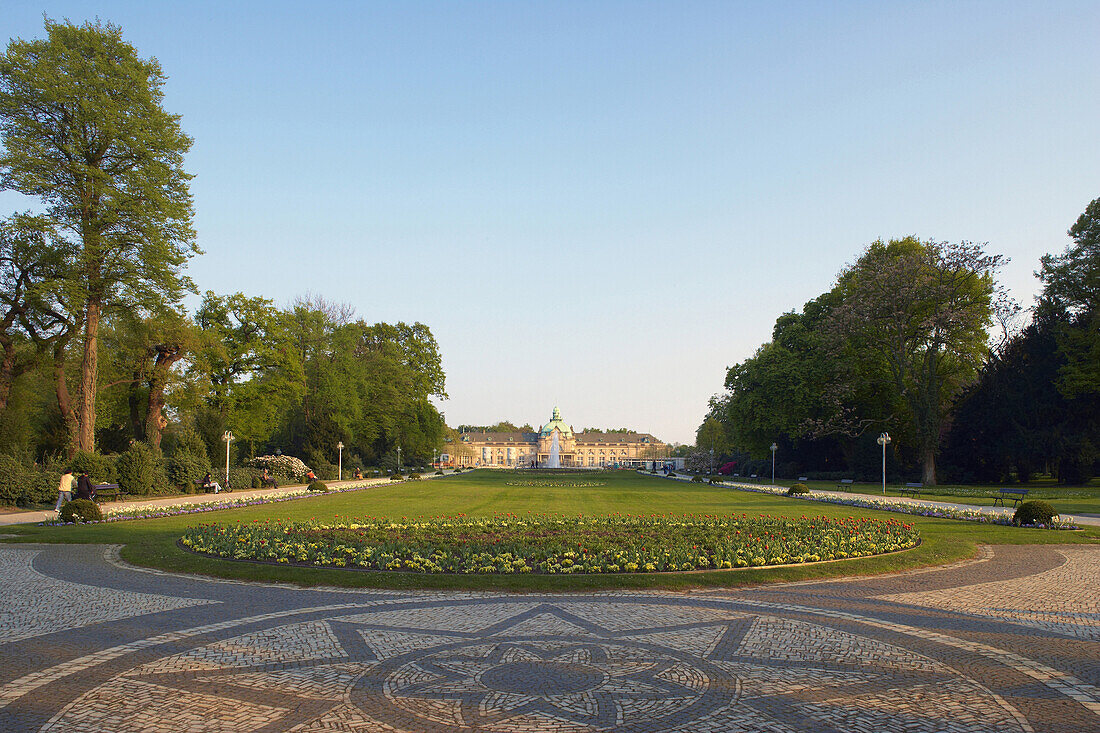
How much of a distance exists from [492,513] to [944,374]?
37781mm

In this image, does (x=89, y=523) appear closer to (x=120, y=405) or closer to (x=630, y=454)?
(x=120, y=405)

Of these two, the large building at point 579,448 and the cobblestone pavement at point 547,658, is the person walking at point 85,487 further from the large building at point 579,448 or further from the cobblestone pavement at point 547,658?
the large building at point 579,448

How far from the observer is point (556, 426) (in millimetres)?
141125

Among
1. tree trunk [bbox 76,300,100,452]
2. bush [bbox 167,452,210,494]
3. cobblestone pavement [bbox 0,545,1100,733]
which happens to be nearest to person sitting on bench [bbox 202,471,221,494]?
bush [bbox 167,452,210,494]

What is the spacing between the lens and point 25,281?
28.6 m

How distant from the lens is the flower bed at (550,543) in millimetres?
11703

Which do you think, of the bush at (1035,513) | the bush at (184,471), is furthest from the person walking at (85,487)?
the bush at (1035,513)

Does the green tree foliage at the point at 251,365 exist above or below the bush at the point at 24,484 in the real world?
above

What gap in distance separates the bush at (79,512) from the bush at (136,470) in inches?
410

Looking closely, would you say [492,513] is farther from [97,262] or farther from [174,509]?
[97,262]

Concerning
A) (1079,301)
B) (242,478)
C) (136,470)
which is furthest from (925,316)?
(136,470)

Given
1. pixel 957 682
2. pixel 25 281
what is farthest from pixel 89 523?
pixel 957 682

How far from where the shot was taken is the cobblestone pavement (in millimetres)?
5227

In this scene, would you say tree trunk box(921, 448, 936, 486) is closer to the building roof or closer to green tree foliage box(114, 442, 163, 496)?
green tree foliage box(114, 442, 163, 496)
